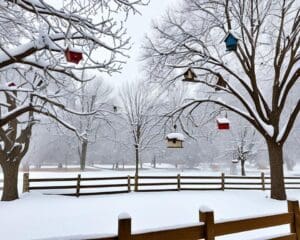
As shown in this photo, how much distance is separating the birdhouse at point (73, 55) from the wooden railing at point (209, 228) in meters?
2.42

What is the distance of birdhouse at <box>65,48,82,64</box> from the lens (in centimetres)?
384

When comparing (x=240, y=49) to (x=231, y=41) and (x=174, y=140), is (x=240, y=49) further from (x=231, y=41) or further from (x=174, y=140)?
(x=174, y=140)

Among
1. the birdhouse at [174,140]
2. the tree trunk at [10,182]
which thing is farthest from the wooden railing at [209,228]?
the tree trunk at [10,182]

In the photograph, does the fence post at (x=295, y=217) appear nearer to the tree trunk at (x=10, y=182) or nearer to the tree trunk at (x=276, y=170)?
the tree trunk at (x=276, y=170)

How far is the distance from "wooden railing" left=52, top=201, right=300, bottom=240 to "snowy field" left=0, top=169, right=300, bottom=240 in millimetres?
1705

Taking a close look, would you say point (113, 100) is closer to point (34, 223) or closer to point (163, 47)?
point (163, 47)

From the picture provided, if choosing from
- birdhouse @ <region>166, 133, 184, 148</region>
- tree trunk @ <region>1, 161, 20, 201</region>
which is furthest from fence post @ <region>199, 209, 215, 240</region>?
tree trunk @ <region>1, 161, 20, 201</region>

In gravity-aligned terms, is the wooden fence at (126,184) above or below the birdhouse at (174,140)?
below

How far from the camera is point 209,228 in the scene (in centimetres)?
302

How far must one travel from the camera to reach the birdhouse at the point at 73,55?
384 centimetres

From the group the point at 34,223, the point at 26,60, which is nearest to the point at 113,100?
the point at 34,223

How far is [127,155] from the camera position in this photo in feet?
116

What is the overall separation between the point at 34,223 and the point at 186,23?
999 centimetres

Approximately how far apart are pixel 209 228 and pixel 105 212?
6271mm
